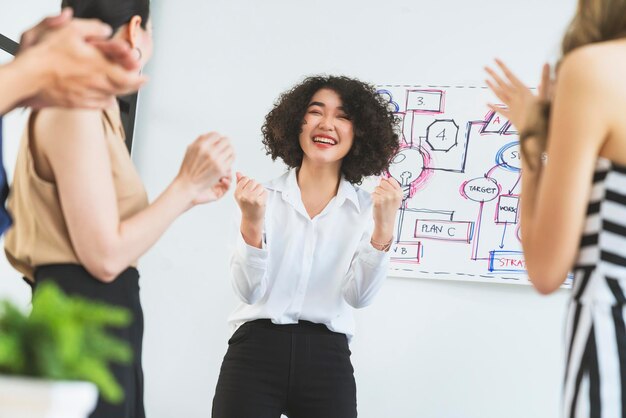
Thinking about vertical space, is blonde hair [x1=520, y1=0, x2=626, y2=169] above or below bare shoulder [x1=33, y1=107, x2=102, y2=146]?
above

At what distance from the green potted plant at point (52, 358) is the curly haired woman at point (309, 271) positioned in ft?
4.77

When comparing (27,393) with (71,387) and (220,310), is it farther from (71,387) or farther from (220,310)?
(220,310)

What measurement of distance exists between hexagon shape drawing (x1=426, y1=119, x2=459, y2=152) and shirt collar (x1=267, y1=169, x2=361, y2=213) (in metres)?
0.84

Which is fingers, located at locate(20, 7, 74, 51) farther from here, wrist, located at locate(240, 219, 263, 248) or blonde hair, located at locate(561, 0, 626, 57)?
wrist, located at locate(240, 219, 263, 248)

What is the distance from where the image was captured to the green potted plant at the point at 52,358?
1.97 feet

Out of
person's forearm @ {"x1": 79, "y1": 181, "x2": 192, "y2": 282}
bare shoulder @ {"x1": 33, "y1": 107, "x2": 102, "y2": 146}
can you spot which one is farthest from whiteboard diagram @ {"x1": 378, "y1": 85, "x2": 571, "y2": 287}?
bare shoulder @ {"x1": 33, "y1": 107, "x2": 102, "y2": 146}

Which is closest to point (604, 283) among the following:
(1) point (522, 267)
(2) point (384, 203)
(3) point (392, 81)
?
(2) point (384, 203)

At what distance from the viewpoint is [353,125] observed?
254cm

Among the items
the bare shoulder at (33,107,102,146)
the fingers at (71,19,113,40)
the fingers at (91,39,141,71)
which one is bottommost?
the bare shoulder at (33,107,102,146)

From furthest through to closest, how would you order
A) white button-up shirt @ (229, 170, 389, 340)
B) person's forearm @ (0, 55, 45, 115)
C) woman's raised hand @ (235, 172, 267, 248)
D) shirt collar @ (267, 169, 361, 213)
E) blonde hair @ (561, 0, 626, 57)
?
shirt collar @ (267, 169, 361, 213)
white button-up shirt @ (229, 170, 389, 340)
woman's raised hand @ (235, 172, 267, 248)
blonde hair @ (561, 0, 626, 57)
person's forearm @ (0, 55, 45, 115)

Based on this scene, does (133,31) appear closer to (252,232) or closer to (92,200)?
(92,200)

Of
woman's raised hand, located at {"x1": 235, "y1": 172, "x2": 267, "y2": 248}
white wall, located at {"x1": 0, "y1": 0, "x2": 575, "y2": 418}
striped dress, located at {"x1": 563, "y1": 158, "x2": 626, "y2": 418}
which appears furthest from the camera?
white wall, located at {"x1": 0, "y1": 0, "x2": 575, "y2": 418}

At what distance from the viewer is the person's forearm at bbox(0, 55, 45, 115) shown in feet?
2.76

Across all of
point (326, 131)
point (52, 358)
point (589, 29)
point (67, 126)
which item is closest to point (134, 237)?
point (67, 126)
